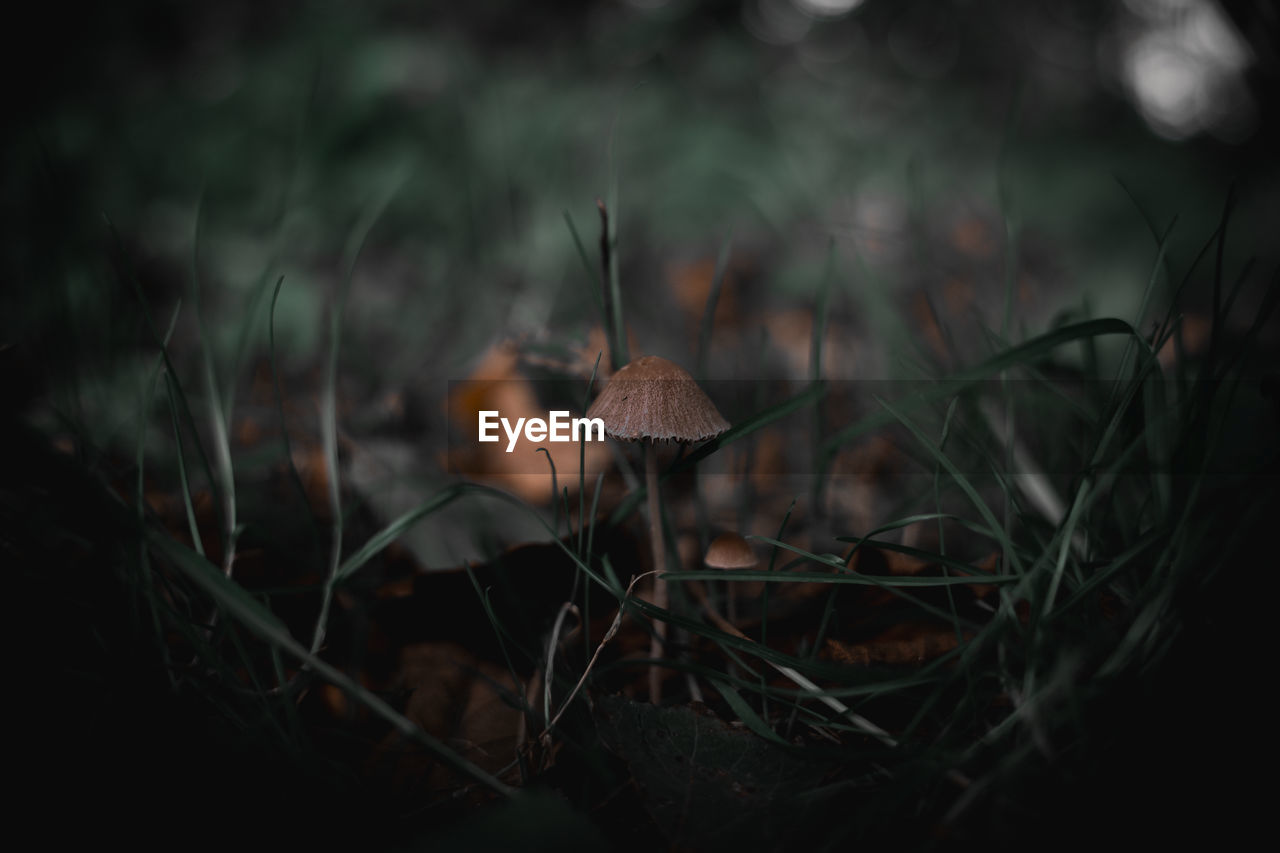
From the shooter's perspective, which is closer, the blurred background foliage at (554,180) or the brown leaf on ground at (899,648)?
the brown leaf on ground at (899,648)

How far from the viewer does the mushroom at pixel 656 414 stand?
616mm

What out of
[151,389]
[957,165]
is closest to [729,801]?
[151,389]

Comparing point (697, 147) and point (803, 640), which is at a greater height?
point (697, 147)

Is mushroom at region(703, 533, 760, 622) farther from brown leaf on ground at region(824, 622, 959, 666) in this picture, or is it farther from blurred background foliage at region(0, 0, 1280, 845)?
blurred background foliage at region(0, 0, 1280, 845)

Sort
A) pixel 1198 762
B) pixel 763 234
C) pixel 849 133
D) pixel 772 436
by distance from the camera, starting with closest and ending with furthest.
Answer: pixel 1198 762, pixel 772 436, pixel 763 234, pixel 849 133

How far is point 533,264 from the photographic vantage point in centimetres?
177

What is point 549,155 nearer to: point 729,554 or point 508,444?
point 508,444

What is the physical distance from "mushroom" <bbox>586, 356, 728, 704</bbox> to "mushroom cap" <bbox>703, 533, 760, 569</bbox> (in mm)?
62

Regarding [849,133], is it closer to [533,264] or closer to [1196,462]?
[533,264]

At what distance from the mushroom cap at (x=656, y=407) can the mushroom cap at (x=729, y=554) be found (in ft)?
0.38

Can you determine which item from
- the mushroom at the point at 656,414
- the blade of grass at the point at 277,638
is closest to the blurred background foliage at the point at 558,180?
the mushroom at the point at 656,414

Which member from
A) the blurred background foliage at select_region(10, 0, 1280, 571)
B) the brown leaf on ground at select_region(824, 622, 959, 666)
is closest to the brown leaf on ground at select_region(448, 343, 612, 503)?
the blurred background foliage at select_region(10, 0, 1280, 571)

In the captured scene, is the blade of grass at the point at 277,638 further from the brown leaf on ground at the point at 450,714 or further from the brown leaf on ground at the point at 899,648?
the brown leaf on ground at the point at 899,648

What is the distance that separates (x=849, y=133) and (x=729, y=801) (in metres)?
2.65
